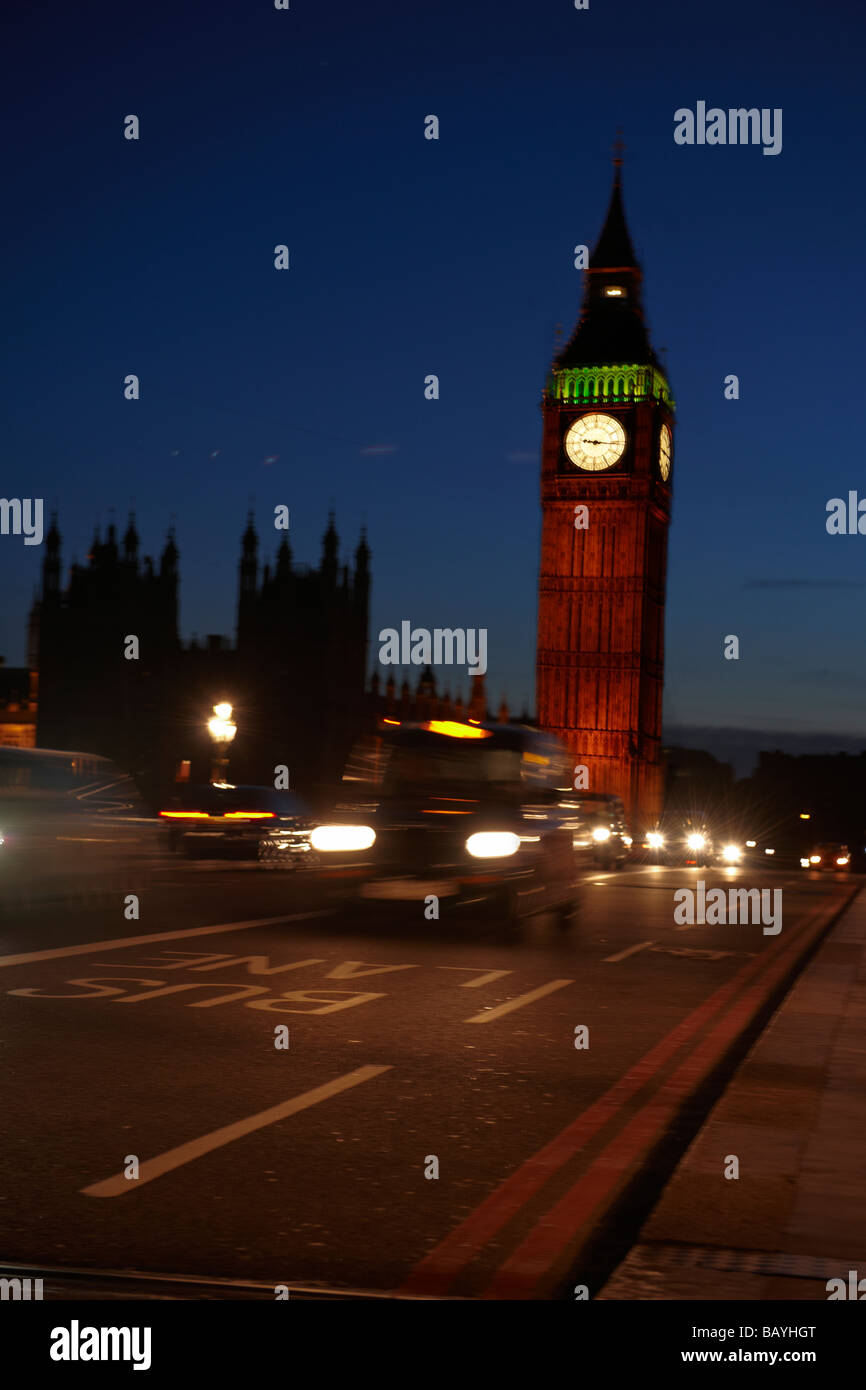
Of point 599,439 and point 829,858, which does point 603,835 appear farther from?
point 599,439

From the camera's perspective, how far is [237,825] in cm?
2947

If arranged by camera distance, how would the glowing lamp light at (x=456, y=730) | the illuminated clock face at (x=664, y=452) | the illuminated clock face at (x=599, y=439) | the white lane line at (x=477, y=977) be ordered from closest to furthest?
the white lane line at (x=477, y=977) → the glowing lamp light at (x=456, y=730) → the illuminated clock face at (x=599, y=439) → the illuminated clock face at (x=664, y=452)

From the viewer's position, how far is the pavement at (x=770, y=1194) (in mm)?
4789

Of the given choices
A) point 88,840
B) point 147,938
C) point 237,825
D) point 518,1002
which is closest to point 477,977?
point 518,1002

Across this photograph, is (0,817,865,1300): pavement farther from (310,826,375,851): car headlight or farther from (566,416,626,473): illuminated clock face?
(566,416,626,473): illuminated clock face

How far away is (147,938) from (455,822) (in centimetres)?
431

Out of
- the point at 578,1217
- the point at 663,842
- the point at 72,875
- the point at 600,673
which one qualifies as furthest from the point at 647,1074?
the point at 600,673

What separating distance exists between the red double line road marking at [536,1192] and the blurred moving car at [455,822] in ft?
24.3

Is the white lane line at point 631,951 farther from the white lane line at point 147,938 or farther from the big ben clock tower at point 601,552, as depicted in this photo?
the big ben clock tower at point 601,552

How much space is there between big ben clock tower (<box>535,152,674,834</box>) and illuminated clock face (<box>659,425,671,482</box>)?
48 cm

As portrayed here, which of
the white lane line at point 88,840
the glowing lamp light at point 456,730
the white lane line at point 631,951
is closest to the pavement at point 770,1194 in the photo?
the white lane line at point 631,951

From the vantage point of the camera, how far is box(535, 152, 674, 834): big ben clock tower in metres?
107
